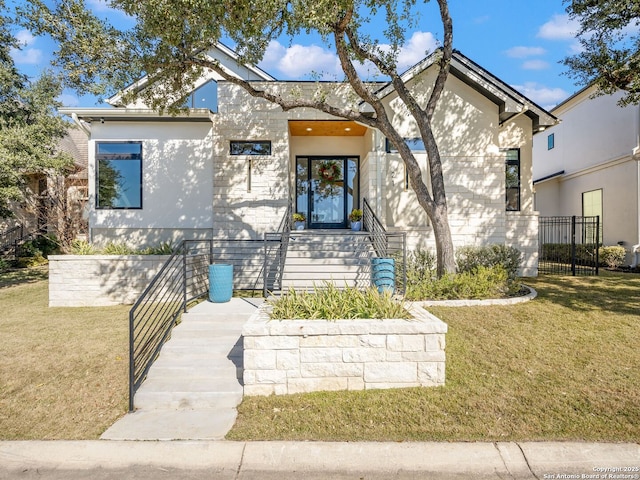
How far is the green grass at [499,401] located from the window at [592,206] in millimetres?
12238

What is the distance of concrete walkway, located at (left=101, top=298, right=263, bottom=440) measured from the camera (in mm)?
3713

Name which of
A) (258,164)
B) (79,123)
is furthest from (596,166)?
(79,123)

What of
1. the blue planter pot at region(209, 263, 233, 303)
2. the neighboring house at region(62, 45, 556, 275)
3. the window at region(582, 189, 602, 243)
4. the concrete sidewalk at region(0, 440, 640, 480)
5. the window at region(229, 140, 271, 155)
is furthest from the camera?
the window at region(582, 189, 602, 243)

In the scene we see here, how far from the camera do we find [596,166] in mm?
16188

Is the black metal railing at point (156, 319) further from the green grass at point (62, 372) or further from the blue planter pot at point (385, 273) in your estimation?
the blue planter pot at point (385, 273)

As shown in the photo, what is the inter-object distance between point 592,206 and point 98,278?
65.2ft

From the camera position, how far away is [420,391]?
14.0 ft

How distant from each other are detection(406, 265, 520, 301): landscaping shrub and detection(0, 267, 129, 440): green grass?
5572mm

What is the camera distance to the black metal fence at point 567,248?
513 inches

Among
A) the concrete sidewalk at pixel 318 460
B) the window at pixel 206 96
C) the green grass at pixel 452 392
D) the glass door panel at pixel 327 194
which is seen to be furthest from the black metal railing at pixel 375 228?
the window at pixel 206 96

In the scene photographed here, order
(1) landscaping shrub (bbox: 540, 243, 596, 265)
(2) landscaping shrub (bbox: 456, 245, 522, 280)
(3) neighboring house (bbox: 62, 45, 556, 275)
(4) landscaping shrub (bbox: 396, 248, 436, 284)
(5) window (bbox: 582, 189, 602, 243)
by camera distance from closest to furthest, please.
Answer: (4) landscaping shrub (bbox: 396, 248, 436, 284), (2) landscaping shrub (bbox: 456, 245, 522, 280), (3) neighboring house (bbox: 62, 45, 556, 275), (1) landscaping shrub (bbox: 540, 243, 596, 265), (5) window (bbox: 582, 189, 602, 243)

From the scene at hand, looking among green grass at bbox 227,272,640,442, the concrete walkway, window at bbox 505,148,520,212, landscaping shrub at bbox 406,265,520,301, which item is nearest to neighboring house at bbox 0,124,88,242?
the concrete walkway

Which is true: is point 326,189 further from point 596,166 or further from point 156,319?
point 596,166

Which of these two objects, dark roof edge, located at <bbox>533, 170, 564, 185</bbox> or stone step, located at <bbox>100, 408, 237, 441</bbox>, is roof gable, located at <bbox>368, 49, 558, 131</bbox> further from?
dark roof edge, located at <bbox>533, 170, 564, 185</bbox>
